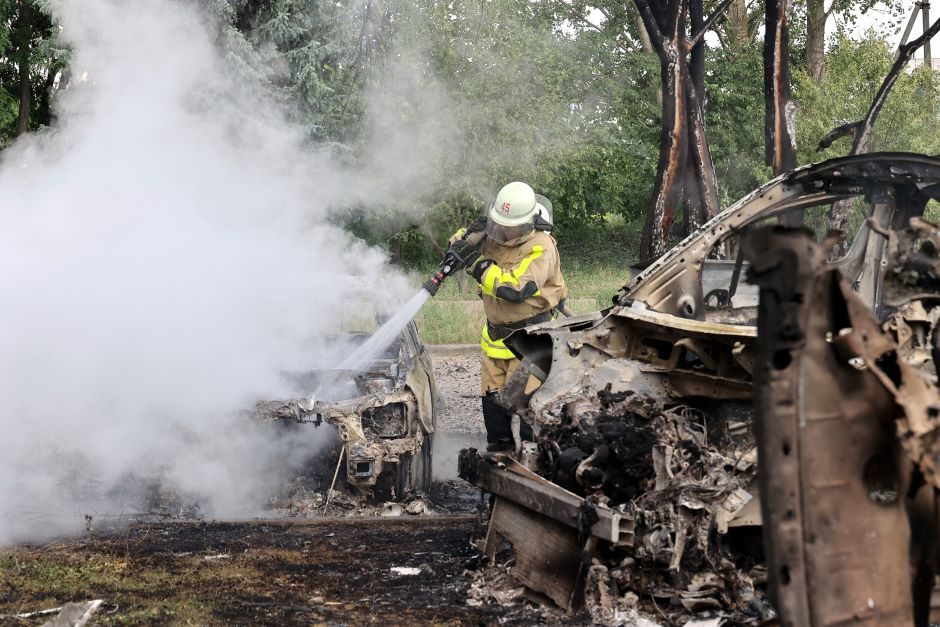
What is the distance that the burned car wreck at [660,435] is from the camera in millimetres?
4777

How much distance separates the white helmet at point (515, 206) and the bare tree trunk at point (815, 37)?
77.1 ft

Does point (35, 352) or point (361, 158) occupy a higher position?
point (361, 158)

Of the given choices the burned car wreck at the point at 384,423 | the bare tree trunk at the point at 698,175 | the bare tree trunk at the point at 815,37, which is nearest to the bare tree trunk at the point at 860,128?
the bare tree trunk at the point at 698,175

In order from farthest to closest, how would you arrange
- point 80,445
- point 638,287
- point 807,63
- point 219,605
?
point 807,63 → point 80,445 → point 638,287 → point 219,605

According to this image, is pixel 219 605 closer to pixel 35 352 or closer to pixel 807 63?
pixel 35 352

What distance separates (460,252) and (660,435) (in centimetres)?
274

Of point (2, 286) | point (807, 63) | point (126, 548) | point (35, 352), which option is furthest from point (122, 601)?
point (807, 63)

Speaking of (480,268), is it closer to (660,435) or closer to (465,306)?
(660,435)

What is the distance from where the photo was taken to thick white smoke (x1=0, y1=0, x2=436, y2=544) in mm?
7160

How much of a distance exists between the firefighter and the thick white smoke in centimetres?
115

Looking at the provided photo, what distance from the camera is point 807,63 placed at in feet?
95.7

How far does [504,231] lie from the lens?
7.40 meters

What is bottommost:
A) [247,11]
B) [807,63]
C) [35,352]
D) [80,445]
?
[80,445]

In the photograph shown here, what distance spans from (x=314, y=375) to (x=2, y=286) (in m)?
2.26
